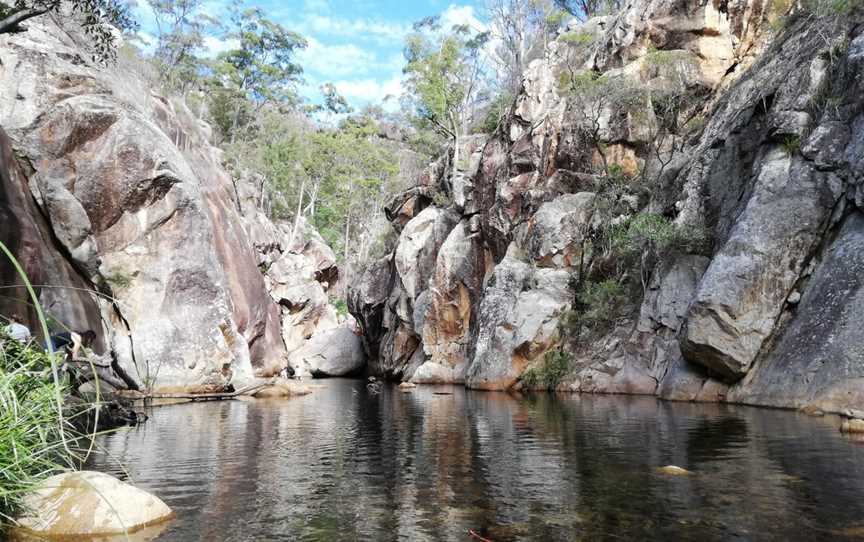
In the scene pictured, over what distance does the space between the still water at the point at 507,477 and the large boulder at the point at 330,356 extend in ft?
112

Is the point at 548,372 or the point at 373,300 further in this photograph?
the point at 373,300

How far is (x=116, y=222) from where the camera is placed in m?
29.1

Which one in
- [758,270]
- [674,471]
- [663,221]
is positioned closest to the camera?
[674,471]

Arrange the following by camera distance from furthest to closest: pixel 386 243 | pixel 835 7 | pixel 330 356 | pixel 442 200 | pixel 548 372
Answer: pixel 386 243 → pixel 330 356 → pixel 442 200 → pixel 548 372 → pixel 835 7

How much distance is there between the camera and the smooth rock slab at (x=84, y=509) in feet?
21.8

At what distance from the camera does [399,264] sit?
45.4 meters

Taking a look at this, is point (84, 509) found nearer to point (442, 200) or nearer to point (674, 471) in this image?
point (674, 471)

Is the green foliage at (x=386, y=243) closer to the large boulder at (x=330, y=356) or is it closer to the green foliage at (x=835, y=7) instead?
the large boulder at (x=330, y=356)

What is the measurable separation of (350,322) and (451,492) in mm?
55136

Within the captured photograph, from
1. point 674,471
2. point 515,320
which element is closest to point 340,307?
point 515,320

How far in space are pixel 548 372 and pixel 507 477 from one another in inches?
765

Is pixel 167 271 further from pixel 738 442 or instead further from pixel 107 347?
pixel 738 442

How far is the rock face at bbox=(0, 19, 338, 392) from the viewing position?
25.2 m

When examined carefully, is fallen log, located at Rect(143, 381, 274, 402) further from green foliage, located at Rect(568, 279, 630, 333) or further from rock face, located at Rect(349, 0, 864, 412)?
green foliage, located at Rect(568, 279, 630, 333)
